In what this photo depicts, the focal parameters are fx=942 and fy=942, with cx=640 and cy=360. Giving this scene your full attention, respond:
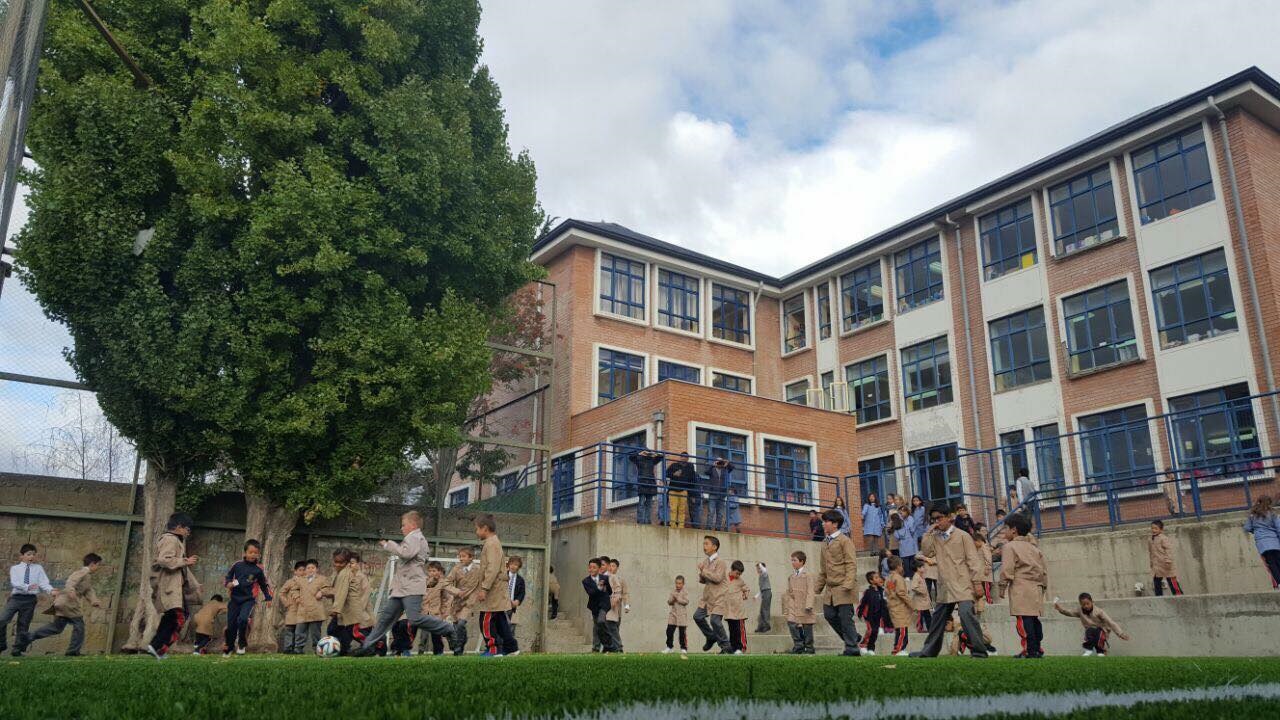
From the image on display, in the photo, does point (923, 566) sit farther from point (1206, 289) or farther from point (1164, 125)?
point (1164, 125)

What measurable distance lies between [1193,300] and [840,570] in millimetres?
16208

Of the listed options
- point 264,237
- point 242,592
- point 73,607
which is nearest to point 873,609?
point 242,592

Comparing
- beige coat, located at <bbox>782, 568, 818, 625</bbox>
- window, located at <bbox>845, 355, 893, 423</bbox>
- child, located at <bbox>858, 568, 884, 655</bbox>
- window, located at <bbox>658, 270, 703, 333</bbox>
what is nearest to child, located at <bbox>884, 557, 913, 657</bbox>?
child, located at <bbox>858, 568, 884, 655</bbox>

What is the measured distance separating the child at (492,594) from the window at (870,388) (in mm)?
21494

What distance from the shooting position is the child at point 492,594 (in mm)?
11625

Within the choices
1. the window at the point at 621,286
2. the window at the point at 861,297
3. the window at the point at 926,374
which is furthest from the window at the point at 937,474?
the window at the point at 621,286

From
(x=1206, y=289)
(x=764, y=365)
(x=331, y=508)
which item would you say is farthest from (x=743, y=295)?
(x=331, y=508)

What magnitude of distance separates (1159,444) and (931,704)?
21.1m

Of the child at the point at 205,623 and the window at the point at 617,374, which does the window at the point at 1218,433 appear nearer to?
the window at the point at 617,374

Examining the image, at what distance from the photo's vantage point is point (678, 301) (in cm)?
3256

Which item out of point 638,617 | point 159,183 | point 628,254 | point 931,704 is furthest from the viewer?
point 628,254

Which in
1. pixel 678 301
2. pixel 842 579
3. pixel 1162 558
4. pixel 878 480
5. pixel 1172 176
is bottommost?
pixel 842 579

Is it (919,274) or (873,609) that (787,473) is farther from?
(873,609)

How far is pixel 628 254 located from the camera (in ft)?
102
